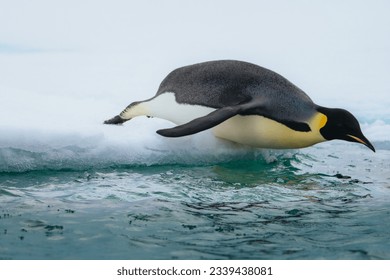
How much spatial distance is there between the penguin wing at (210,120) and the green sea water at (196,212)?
15.1 inches

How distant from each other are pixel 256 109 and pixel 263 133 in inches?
9.6

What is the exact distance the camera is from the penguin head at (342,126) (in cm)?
511

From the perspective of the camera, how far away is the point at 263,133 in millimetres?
5160

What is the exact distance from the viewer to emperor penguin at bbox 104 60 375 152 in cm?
509

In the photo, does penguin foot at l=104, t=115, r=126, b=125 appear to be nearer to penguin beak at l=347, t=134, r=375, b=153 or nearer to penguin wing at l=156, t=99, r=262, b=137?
penguin wing at l=156, t=99, r=262, b=137

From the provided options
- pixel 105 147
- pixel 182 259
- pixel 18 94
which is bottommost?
pixel 182 259

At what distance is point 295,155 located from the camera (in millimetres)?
6281

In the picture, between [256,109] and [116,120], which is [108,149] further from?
[256,109]

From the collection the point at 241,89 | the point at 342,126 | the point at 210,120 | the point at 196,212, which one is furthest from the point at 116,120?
the point at 196,212

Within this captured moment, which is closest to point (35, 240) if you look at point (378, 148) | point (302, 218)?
point (302, 218)

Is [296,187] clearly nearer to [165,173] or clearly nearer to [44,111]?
[165,173]

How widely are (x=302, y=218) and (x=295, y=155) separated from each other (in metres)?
2.57

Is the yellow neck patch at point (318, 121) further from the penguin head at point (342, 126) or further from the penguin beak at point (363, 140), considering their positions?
the penguin beak at point (363, 140)

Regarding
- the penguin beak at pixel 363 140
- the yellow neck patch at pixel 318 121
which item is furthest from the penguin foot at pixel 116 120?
the penguin beak at pixel 363 140
